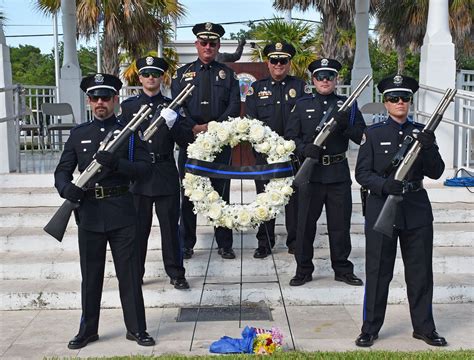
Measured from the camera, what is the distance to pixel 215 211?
5.83 metres

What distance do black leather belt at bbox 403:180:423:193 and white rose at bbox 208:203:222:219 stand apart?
1538 millimetres

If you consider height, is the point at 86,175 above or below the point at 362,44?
below

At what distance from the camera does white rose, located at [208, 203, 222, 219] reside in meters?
5.83

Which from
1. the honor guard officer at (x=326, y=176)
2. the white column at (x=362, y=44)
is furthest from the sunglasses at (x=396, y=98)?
the white column at (x=362, y=44)

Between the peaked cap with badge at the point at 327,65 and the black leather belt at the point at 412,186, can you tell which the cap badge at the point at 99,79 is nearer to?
the peaked cap with badge at the point at 327,65

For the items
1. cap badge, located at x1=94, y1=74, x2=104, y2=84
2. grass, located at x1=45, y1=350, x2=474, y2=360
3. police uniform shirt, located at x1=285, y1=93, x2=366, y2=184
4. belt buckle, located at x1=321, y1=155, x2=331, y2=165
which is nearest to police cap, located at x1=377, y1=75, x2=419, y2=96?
police uniform shirt, located at x1=285, y1=93, x2=366, y2=184

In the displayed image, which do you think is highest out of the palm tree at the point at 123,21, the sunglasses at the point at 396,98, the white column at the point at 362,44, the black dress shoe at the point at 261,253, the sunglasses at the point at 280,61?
the palm tree at the point at 123,21

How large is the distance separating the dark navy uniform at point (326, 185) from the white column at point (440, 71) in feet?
10.6

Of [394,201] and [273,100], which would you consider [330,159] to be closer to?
[273,100]

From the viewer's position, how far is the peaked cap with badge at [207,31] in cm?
686

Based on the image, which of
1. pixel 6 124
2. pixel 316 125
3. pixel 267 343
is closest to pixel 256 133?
pixel 316 125

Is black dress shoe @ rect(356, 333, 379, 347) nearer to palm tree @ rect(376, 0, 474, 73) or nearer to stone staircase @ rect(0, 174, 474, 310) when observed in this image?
stone staircase @ rect(0, 174, 474, 310)

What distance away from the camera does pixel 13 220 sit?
825 cm

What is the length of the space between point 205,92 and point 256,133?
1379 mm
